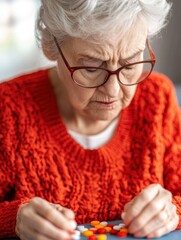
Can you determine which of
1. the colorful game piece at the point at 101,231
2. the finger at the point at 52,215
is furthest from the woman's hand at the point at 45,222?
the colorful game piece at the point at 101,231

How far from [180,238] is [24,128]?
1.67 ft

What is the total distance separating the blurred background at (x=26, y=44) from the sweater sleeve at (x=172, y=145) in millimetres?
1301

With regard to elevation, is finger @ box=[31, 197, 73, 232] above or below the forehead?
below

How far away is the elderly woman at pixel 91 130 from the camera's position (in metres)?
1.27

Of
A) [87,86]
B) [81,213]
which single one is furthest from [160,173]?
[87,86]

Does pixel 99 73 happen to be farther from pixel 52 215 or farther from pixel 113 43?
→ pixel 52 215

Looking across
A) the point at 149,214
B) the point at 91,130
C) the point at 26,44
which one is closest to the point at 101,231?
the point at 149,214

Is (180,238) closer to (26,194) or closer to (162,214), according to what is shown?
(162,214)

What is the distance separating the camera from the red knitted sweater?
1.46 meters

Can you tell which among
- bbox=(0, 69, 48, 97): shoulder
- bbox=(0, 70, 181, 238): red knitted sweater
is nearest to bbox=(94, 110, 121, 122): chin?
bbox=(0, 70, 181, 238): red knitted sweater

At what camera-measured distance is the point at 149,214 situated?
127 cm

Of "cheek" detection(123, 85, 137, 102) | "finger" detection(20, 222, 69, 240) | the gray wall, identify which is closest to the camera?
"finger" detection(20, 222, 69, 240)

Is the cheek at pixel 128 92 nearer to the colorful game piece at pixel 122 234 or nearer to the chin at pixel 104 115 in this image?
the chin at pixel 104 115

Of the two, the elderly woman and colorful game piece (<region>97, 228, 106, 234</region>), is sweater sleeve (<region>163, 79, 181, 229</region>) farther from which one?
colorful game piece (<region>97, 228, 106, 234</region>)
